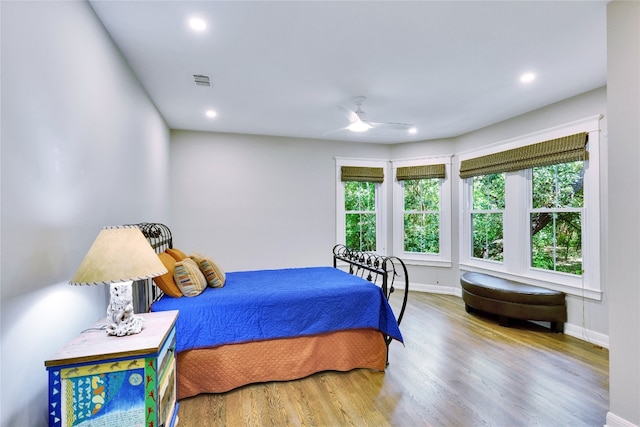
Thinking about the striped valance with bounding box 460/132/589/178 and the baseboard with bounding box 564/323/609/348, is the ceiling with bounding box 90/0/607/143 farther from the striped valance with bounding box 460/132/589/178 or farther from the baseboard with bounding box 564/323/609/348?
the baseboard with bounding box 564/323/609/348

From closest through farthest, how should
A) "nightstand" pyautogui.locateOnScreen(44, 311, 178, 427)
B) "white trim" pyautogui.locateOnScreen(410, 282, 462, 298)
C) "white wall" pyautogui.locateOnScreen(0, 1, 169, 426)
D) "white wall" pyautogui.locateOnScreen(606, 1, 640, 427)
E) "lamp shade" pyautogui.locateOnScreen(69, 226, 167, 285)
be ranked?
"white wall" pyautogui.locateOnScreen(0, 1, 169, 426), "nightstand" pyautogui.locateOnScreen(44, 311, 178, 427), "lamp shade" pyautogui.locateOnScreen(69, 226, 167, 285), "white wall" pyautogui.locateOnScreen(606, 1, 640, 427), "white trim" pyautogui.locateOnScreen(410, 282, 462, 298)

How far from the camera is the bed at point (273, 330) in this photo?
8.08 ft

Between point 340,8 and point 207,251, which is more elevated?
point 340,8

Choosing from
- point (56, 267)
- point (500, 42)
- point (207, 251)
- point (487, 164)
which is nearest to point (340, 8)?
point (500, 42)

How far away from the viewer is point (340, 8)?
2137mm

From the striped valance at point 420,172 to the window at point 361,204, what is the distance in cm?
34

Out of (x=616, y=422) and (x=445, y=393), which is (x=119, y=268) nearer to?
(x=445, y=393)

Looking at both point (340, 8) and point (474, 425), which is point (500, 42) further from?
point (474, 425)

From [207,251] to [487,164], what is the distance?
4567 mm

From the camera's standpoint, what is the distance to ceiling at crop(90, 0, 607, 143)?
218cm

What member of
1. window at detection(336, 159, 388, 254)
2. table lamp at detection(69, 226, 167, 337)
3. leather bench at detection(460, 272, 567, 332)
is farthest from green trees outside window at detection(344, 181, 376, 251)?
table lamp at detection(69, 226, 167, 337)

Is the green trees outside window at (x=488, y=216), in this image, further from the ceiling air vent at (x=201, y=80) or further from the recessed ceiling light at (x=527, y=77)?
the ceiling air vent at (x=201, y=80)

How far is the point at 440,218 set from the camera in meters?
5.74

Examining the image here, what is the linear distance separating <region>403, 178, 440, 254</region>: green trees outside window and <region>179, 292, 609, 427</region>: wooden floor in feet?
8.20
